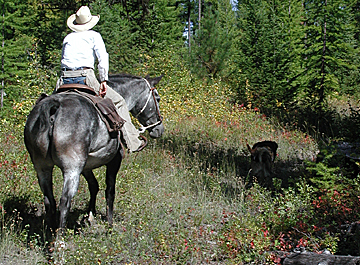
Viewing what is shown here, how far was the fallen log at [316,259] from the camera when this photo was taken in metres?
4.48

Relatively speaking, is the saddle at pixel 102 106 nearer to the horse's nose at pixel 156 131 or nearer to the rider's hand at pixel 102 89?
the rider's hand at pixel 102 89

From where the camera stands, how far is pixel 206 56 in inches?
827

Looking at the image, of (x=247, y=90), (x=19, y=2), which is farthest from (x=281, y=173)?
(x=19, y=2)

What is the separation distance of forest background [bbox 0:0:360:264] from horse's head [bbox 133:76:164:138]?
133 cm

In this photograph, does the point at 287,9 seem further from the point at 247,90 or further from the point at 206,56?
the point at 247,90

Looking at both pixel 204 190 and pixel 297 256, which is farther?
pixel 204 190

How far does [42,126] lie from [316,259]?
3.77 metres

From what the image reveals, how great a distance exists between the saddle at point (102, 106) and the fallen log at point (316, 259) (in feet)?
9.74

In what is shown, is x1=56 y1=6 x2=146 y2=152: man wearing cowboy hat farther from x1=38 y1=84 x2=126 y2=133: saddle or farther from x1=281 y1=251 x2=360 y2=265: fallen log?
x1=281 y1=251 x2=360 y2=265: fallen log

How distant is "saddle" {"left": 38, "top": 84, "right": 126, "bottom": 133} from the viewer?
5.67 meters

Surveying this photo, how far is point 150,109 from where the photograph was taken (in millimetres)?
7145

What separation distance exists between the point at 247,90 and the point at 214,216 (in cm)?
1105

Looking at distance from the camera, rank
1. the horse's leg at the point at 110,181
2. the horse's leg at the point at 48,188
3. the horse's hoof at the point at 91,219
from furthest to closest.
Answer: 1. the horse's leg at the point at 110,181
2. the horse's hoof at the point at 91,219
3. the horse's leg at the point at 48,188

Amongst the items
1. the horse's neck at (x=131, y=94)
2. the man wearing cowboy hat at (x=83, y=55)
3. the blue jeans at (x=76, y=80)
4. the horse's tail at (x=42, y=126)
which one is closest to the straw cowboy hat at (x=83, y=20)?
the man wearing cowboy hat at (x=83, y=55)
